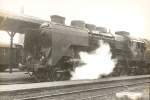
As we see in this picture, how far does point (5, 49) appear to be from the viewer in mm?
5070

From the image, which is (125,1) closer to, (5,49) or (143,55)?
(5,49)

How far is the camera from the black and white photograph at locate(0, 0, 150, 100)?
3.43 m

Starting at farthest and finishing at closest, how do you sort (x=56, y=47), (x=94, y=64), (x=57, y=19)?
(x=94, y=64)
(x=56, y=47)
(x=57, y=19)

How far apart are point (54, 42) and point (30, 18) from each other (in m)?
0.64

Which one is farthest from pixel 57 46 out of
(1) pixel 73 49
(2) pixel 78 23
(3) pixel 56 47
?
(2) pixel 78 23

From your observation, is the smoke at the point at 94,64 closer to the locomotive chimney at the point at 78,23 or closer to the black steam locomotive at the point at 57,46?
the black steam locomotive at the point at 57,46

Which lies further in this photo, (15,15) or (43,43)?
(43,43)

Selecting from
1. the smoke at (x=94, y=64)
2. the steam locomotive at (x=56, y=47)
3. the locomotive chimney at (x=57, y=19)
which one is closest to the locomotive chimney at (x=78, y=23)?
the steam locomotive at (x=56, y=47)

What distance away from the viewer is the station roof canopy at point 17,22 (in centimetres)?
410

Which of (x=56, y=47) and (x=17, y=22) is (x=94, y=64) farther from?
(x=17, y=22)

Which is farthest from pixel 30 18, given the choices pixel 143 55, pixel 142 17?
pixel 143 55

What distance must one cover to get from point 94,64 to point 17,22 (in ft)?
6.47

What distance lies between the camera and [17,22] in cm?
466

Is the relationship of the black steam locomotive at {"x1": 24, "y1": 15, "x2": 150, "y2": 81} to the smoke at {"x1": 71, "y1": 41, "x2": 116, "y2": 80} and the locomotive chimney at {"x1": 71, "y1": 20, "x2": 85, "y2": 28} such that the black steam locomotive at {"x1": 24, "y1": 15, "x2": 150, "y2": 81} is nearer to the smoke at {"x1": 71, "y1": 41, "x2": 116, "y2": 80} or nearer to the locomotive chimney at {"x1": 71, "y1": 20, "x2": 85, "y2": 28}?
the locomotive chimney at {"x1": 71, "y1": 20, "x2": 85, "y2": 28}
